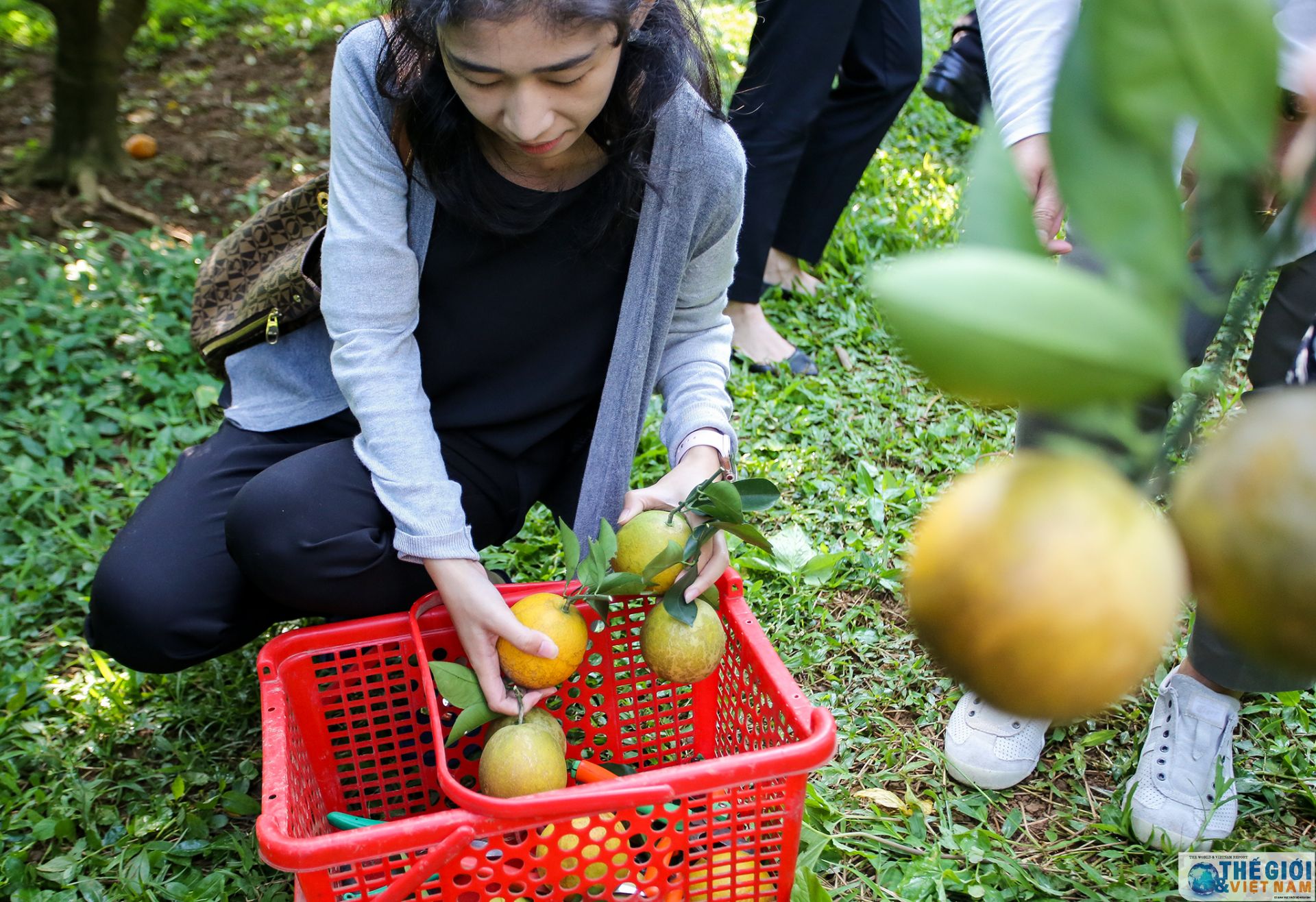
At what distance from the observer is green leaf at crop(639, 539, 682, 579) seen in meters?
1.44

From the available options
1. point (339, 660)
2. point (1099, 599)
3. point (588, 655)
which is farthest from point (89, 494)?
point (1099, 599)

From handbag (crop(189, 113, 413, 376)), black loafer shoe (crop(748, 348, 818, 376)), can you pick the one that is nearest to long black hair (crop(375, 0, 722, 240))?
handbag (crop(189, 113, 413, 376))

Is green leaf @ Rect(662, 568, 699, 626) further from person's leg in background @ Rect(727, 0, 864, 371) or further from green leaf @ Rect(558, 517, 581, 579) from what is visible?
person's leg in background @ Rect(727, 0, 864, 371)

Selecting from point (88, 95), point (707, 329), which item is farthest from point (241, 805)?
point (88, 95)

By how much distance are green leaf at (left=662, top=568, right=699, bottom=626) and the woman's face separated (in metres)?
0.63

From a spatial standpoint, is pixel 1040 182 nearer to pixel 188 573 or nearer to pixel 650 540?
pixel 650 540

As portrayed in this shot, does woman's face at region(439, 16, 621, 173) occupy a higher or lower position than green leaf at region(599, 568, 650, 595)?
higher

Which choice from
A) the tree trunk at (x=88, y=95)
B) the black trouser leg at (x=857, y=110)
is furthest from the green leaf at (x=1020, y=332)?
the tree trunk at (x=88, y=95)

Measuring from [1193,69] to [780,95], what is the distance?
2.55 m

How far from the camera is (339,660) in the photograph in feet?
5.18

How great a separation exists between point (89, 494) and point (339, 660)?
117cm

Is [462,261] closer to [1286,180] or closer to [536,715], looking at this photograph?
[536,715]

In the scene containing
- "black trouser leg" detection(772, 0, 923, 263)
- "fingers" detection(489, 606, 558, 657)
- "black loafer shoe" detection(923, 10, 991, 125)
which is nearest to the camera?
"fingers" detection(489, 606, 558, 657)

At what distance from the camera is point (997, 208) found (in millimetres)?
389
